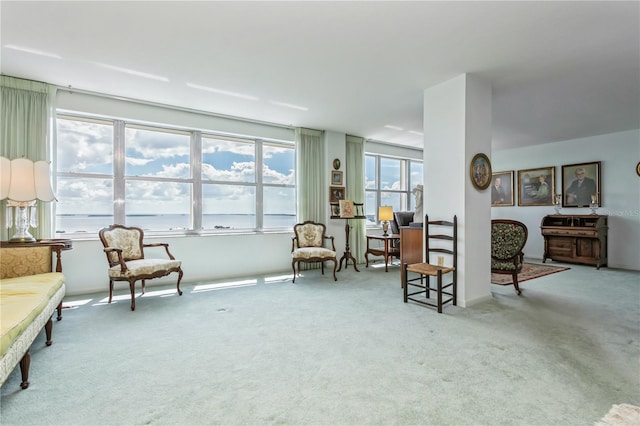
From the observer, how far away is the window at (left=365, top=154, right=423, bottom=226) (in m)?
7.20

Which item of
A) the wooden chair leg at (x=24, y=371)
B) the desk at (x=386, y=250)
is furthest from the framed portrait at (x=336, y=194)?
the wooden chair leg at (x=24, y=371)

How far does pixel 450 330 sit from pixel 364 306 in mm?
1008

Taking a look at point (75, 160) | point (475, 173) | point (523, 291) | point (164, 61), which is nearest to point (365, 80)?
point (475, 173)

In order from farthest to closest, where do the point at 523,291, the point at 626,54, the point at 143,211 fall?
the point at 143,211 → the point at 523,291 → the point at 626,54

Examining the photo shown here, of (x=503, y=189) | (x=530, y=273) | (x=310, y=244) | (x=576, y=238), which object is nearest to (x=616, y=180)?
(x=576, y=238)

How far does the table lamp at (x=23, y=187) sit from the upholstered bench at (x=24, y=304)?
15.7 inches

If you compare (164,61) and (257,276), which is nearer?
(164,61)

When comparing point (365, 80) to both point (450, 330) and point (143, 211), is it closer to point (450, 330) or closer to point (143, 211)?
point (450, 330)

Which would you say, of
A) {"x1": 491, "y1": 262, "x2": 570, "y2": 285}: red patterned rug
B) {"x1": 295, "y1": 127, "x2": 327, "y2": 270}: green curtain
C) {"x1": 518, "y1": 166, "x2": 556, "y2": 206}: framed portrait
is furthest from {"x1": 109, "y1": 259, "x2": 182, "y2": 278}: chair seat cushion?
{"x1": 518, "y1": 166, "x2": 556, "y2": 206}: framed portrait

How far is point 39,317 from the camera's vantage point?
2.07 m

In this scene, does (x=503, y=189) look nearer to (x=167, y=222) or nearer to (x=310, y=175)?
(x=310, y=175)

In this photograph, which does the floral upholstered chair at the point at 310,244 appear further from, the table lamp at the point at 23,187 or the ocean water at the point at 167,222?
the table lamp at the point at 23,187

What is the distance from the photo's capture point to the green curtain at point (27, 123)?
141 inches

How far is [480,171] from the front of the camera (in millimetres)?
3672
